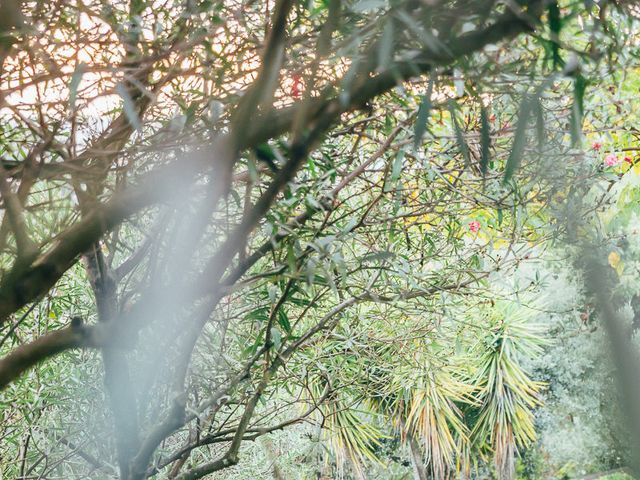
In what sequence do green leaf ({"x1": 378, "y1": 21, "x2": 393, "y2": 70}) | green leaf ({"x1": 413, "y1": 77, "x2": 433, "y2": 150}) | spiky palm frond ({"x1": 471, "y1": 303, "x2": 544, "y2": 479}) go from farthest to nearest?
spiky palm frond ({"x1": 471, "y1": 303, "x2": 544, "y2": 479})
green leaf ({"x1": 413, "y1": 77, "x2": 433, "y2": 150})
green leaf ({"x1": 378, "y1": 21, "x2": 393, "y2": 70})

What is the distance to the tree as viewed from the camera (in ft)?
1.97

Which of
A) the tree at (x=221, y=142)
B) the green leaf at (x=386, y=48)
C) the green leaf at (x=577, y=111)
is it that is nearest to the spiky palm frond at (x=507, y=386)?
the tree at (x=221, y=142)

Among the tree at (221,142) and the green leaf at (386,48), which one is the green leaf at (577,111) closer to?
the tree at (221,142)

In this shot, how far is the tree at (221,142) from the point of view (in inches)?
23.6

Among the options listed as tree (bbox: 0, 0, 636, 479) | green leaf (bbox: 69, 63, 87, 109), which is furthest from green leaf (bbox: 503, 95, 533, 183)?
green leaf (bbox: 69, 63, 87, 109)

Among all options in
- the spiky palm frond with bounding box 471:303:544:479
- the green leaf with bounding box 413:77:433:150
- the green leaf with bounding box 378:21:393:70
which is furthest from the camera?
the spiky palm frond with bounding box 471:303:544:479

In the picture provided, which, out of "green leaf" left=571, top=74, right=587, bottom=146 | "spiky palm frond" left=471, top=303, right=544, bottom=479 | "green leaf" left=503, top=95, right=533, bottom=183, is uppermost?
"spiky palm frond" left=471, top=303, right=544, bottom=479

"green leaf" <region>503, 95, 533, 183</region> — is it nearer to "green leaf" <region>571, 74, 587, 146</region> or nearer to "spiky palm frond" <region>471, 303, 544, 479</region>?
"green leaf" <region>571, 74, 587, 146</region>

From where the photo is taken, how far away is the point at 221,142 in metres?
0.57

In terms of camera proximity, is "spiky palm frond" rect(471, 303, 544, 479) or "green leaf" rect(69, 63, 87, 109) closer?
"green leaf" rect(69, 63, 87, 109)

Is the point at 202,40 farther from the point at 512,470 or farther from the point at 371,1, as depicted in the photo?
the point at 512,470

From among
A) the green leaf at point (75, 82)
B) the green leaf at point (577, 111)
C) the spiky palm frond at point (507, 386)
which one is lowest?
the green leaf at point (577, 111)

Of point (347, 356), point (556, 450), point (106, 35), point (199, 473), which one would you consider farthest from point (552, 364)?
point (106, 35)

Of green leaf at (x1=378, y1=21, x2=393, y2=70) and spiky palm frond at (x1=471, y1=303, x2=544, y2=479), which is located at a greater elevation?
spiky palm frond at (x1=471, y1=303, x2=544, y2=479)
